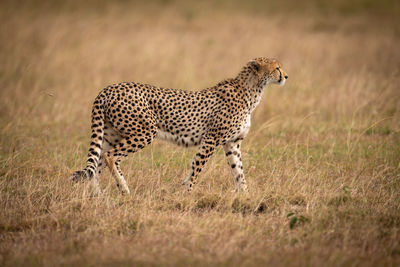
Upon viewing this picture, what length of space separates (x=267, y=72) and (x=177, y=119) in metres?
1.10

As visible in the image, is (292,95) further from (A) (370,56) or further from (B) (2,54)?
(B) (2,54)

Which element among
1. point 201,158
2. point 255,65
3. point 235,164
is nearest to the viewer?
point 201,158

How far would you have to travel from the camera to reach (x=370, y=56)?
12.0 metres

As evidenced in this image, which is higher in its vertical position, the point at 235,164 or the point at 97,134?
the point at 97,134

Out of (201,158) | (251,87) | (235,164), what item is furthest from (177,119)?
(251,87)

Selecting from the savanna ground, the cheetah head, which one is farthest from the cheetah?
the savanna ground

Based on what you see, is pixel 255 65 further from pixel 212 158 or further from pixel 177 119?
pixel 212 158

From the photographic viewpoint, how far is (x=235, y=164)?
5445 millimetres

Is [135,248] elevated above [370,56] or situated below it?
below

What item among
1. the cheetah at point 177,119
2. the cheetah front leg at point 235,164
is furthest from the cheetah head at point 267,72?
the cheetah front leg at point 235,164

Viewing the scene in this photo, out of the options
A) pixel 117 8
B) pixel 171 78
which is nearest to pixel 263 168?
pixel 171 78

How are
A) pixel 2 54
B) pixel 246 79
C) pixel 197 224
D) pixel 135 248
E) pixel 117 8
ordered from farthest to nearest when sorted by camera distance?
pixel 117 8 → pixel 2 54 → pixel 246 79 → pixel 197 224 → pixel 135 248

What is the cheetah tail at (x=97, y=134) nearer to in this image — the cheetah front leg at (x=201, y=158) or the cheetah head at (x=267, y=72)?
the cheetah front leg at (x=201, y=158)

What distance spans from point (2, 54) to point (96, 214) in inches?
327
